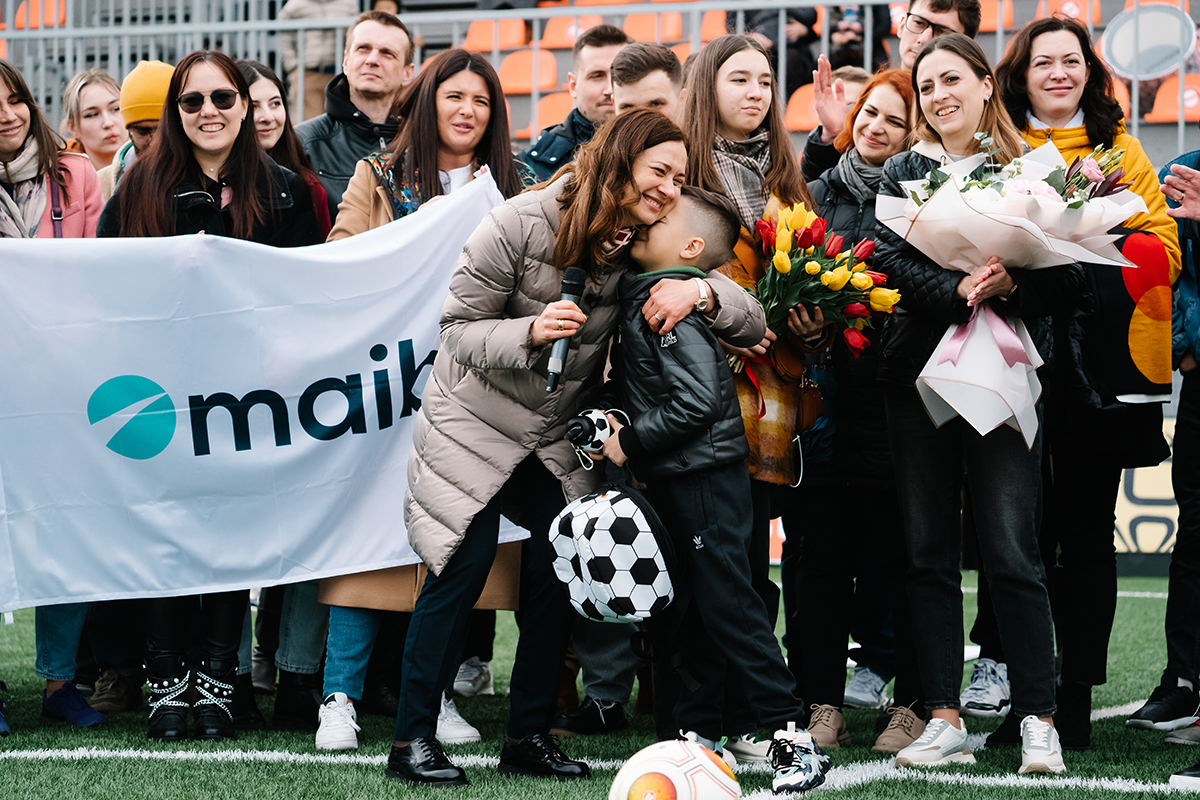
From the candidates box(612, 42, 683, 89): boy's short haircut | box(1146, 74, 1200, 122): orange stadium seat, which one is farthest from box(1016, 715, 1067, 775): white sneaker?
box(1146, 74, 1200, 122): orange stadium seat

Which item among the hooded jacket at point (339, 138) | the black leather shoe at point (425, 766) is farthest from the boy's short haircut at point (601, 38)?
the black leather shoe at point (425, 766)

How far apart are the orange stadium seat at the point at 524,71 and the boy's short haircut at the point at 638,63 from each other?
5.51 metres

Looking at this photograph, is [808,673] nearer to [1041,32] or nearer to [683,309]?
[683,309]

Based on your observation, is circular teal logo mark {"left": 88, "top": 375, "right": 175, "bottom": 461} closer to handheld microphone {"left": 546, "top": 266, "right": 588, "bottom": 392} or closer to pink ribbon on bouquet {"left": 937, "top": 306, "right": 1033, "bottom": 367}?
handheld microphone {"left": 546, "top": 266, "right": 588, "bottom": 392}

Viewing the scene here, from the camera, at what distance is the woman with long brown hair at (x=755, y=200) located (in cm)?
386

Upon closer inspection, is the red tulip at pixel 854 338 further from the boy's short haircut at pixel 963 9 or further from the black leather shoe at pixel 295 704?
the black leather shoe at pixel 295 704

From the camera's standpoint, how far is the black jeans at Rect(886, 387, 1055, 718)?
11.9 feet

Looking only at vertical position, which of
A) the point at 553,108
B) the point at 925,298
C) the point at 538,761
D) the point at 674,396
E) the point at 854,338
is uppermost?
the point at 553,108

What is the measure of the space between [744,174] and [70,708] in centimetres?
277

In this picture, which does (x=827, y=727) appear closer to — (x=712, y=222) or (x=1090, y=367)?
(x=1090, y=367)

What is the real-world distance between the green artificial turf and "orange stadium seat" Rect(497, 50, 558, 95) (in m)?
6.49

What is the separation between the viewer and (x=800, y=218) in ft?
12.2

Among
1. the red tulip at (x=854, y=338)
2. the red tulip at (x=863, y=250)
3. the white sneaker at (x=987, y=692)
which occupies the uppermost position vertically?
the red tulip at (x=863, y=250)

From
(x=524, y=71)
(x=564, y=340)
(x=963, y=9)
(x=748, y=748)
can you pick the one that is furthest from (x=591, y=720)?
(x=524, y=71)
